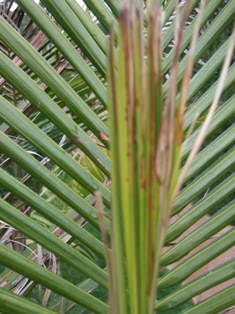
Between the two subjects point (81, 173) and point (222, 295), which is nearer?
point (222, 295)

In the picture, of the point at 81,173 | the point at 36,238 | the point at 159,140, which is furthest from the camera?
the point at 81,173

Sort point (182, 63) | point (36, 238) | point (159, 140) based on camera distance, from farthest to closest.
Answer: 1. point (182, 63)
2. point (36, 238)
3. point (159, 140)

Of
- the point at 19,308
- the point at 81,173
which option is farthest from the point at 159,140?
the point at 81,173

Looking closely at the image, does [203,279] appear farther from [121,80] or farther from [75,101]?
[121,80]

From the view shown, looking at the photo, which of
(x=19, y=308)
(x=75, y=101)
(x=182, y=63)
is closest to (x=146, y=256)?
(x=19, y=308)

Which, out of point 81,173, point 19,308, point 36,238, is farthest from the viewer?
point 81,173

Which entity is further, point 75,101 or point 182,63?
point 182,63

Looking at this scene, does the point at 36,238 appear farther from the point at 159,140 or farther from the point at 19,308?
the point at 159,140

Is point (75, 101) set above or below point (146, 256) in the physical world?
above

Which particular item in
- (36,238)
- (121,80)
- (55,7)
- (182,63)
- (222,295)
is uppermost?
(55,7)
